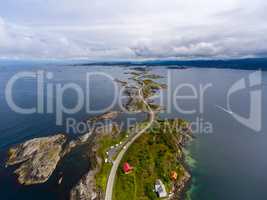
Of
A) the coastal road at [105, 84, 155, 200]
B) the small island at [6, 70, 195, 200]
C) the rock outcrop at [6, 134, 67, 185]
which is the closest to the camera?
the coastal road at [105, 84, 155, 200]

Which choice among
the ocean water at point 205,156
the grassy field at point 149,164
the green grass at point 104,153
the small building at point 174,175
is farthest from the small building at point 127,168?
the ocean water at point 205,156

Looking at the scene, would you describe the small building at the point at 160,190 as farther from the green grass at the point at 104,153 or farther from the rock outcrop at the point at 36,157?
the rock outcrop at the point at 36,157

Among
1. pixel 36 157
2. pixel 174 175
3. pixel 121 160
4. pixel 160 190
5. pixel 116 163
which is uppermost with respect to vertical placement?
pixel 121 160

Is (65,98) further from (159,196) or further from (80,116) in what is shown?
(159,196)

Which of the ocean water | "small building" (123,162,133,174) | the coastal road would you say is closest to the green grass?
the coastal road

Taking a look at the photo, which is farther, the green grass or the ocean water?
the ocean water

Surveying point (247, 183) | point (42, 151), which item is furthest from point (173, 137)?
point (42, 151)

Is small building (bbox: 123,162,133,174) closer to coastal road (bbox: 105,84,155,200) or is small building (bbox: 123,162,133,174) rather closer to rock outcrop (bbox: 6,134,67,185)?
coastal road (bbox: 105,84,155,200)

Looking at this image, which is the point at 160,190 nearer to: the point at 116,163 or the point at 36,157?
the point at 116,163

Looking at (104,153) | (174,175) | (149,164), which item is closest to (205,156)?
(174,175)
